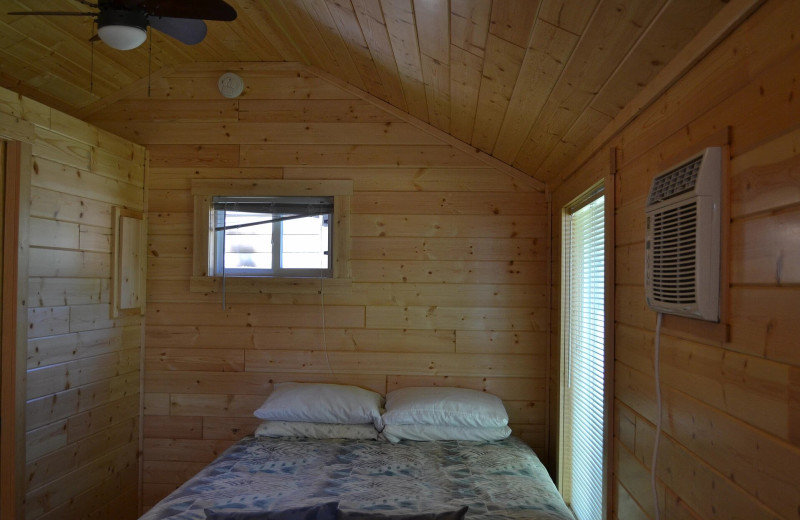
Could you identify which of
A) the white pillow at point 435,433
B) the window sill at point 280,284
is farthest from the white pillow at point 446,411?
the window sill at point 280,284

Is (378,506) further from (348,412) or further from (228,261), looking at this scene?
(228,261)

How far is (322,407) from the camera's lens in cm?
315

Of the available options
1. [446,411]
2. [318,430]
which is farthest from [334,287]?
[446,411]

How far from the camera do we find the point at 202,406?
3570mm

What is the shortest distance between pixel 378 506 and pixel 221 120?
2538 mm

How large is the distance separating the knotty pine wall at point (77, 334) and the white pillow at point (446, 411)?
5.11 feet

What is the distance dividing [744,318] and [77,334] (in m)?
2.97

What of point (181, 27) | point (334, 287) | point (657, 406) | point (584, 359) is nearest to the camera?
point (657, 406)

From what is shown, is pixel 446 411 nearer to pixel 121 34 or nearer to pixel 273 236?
pixel 273 236

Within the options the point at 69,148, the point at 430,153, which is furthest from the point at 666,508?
the point at 69,148

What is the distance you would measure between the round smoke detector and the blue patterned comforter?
206cm

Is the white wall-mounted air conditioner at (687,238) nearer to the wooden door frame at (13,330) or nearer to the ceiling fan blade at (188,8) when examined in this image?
the ceiling fan blade at (188,8)

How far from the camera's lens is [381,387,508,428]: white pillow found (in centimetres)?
Result: 308

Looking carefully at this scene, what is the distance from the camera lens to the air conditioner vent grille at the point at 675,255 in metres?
1.27
